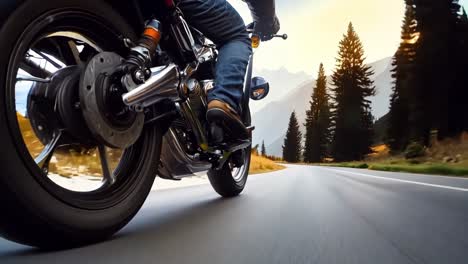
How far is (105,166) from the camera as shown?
5.04 feet

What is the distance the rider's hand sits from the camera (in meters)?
2.85

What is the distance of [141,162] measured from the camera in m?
1.64

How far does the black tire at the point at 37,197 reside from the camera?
1.01 m

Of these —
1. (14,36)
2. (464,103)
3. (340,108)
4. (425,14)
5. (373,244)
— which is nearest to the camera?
(14,36)

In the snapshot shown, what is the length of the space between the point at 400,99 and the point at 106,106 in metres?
36.8

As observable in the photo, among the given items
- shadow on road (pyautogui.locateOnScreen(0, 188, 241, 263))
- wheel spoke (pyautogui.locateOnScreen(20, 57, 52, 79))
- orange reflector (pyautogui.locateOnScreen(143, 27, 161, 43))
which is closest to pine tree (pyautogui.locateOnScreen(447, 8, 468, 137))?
shadow on road (pyautogui.locateOnScreen(0, 188, 241, 263))

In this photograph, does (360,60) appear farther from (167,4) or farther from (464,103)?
(167,4)

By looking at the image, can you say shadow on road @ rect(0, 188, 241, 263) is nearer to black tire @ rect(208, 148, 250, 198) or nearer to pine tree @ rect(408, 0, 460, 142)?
black tire @ rect(208, 148, 250, 198)

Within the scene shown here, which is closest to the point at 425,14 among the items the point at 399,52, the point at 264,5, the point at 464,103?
the point at 464,103

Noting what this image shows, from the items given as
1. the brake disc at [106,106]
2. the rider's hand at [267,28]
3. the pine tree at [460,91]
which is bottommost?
the brake disc at [106,106]

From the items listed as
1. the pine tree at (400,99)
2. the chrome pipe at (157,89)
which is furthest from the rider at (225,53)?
the pine tree at (400,99)

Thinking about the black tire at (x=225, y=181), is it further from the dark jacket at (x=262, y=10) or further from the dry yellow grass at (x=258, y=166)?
the dry yellow grass at (x=258, y=166)

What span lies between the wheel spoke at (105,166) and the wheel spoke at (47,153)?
0.61 ft

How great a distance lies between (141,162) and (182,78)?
1.56 feet
